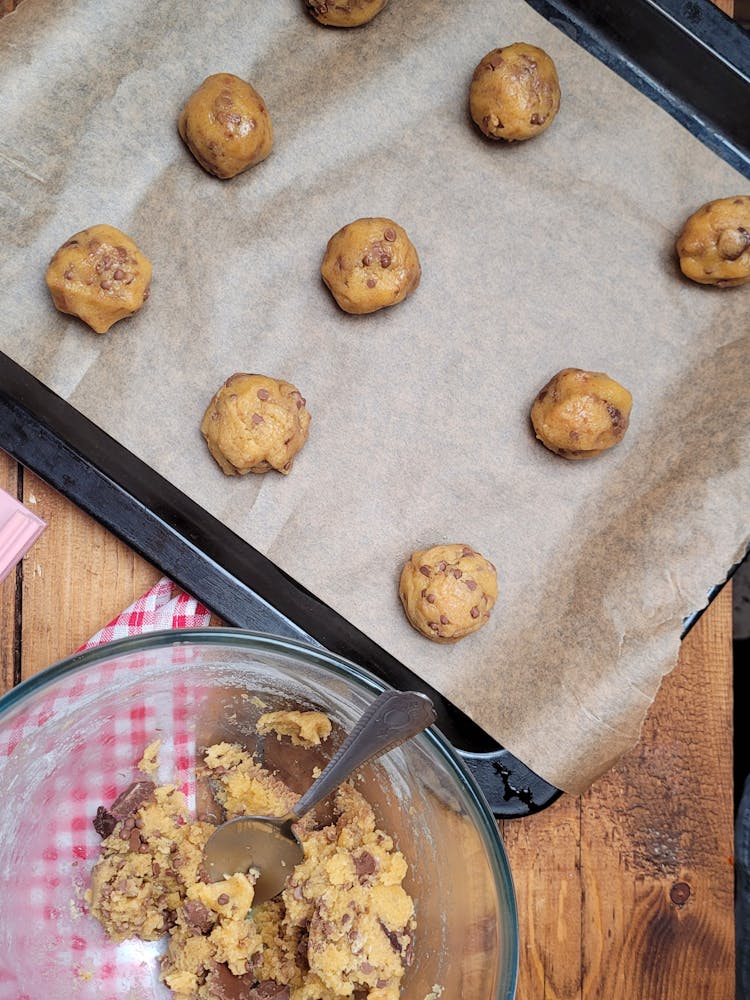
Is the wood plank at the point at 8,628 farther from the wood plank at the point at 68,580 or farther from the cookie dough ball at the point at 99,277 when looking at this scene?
the cookie dough ball at the point at 99,277

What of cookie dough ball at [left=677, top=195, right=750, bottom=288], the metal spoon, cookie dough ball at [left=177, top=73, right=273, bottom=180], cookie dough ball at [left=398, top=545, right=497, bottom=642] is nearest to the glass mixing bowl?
the metal spoon

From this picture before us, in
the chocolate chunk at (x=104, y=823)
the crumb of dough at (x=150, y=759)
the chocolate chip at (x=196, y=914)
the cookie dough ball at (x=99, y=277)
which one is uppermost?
the cookie dough ball at (x=99, y=277)

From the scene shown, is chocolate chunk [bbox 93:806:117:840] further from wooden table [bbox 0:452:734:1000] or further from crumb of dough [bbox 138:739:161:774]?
wooden table [bbox 0:452:734:1000]

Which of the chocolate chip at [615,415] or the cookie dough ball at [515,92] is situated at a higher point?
the cookie dough ball at [515,92]

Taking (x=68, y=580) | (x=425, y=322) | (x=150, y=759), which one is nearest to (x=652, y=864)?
(x=150, y=759)

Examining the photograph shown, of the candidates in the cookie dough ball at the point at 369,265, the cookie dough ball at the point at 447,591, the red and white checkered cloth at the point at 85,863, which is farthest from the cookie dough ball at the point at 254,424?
the red and white checkered cloth at the point at 85,863

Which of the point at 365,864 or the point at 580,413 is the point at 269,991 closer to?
the point at 365,864

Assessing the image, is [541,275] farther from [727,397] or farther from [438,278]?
[727,397]
